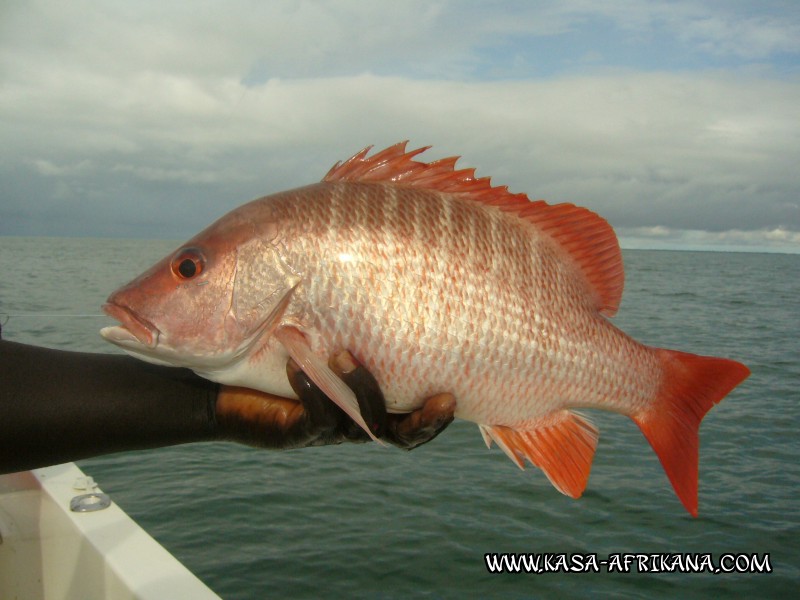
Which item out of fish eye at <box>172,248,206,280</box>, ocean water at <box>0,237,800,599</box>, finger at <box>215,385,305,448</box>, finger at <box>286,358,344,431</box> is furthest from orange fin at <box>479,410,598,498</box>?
ocean water at <box>0,237,800,599</box>

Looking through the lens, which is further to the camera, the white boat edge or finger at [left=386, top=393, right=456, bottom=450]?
the white boat edge

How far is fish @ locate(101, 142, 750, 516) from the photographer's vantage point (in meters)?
2.32

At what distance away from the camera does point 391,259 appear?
7.77ft

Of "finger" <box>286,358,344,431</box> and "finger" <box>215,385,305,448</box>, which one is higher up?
"finger" <box>286,358,344,431</box>

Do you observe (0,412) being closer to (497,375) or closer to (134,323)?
(134,323)

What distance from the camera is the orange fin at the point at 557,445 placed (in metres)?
2.73

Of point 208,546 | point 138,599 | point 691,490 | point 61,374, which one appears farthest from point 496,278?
point 208,546

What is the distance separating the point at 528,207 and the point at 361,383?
1059mm

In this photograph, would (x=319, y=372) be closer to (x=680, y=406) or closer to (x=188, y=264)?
(x=188, y=264)

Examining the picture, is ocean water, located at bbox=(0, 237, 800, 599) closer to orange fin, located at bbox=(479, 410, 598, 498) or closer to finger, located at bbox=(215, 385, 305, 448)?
orange fin, located at bbox=(479, 410, 598, 498)

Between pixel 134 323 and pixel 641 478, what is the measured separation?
8989 mm

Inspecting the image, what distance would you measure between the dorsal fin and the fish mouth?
907 mm

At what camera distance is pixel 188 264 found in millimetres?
2391

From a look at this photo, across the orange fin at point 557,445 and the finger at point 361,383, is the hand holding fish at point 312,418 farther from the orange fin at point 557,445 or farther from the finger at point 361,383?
the orange fin at point 557,445
